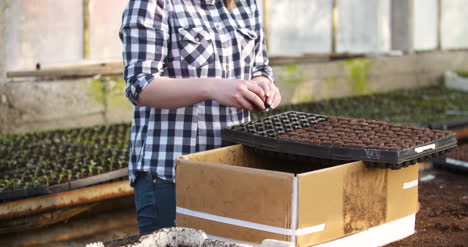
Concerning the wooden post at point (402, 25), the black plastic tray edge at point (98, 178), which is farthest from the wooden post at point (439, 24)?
the black plastic tray edge at point (98, 178)

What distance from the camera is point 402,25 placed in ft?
30.2

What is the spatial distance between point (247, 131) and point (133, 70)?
399 millimetres

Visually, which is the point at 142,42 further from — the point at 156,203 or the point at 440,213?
the point at 440,213

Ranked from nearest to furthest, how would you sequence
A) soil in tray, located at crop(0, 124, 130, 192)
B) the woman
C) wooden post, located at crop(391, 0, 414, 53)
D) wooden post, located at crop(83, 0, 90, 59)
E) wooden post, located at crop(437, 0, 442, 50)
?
the woman, soil in tray, located at crop(0, 124, 130, 192), wooden post, located at crop(83, 0, 90, 59), wooden post, located at crop(391, 0, 414, 53), wooden post, located at crop(437, 0, 442, 50)

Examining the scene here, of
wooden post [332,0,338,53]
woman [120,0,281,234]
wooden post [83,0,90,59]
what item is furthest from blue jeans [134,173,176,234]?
wooden post [332,0,338,53]

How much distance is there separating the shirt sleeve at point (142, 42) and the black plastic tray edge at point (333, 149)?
0.33 m

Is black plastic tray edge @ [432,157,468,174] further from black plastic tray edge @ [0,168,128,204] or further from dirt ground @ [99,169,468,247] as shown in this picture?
black plastic tray edge @ [0,168,128,204]

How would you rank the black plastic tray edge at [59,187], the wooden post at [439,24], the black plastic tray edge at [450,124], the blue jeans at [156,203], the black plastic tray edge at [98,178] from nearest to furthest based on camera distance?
the blue jeans at [156,203]
the black plastic tray edge at [59,187]
the black plastic tray edge at [98,178]
the black plastic tray edge at [450,124]
the wooden post at [439,24]

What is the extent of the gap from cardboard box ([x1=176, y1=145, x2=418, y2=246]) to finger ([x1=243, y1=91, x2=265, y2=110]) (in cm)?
21

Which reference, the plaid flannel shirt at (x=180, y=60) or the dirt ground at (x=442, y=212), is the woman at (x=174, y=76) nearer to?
the plaid flannel shirt at (x=180, y=60)

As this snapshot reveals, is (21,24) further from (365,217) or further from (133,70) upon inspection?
(365,217)

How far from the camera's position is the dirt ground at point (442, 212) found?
6.90ft

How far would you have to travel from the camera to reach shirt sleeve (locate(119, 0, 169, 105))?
2041 millimetres

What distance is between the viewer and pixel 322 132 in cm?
215
